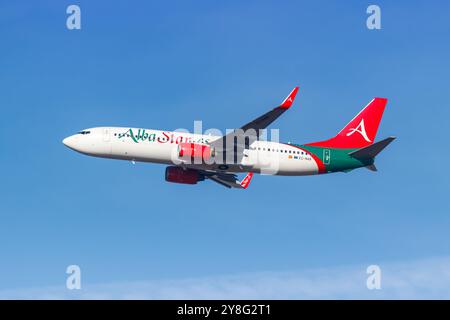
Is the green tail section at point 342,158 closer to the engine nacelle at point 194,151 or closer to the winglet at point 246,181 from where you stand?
the winglet at point 246,181

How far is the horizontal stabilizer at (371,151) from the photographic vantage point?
88.7 metres

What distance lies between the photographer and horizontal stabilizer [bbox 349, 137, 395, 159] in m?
88.7

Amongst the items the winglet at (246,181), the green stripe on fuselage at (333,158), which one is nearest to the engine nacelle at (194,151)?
the winglet at (246,181)

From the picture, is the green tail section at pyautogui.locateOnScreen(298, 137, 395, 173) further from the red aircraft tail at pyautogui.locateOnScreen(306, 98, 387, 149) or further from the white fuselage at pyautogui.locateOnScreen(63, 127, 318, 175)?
the white fuselage at pyautogui.locateOnScreen(63, 127, 318, 175)

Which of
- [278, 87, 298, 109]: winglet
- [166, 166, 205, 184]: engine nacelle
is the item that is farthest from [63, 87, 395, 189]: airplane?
[278, 87, 298, 109]: winglet

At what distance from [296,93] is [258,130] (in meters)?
7.08

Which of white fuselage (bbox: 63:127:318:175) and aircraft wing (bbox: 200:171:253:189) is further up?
white fuselage (bbox: 63:127:318:175)

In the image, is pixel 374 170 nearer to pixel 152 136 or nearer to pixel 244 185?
pixel 244 185

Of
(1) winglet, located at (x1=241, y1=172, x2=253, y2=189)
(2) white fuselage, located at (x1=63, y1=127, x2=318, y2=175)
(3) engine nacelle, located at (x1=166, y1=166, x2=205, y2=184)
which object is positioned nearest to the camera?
(2) white fuselage, located at (x1=63, y1=127, x2=318, y2=175)

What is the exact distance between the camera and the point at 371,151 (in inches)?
3585

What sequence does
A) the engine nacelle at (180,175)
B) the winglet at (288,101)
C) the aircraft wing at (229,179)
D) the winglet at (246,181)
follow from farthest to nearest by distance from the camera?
the winglet at (246,181) → the aircraft wing at (229,179) → the engine nacelle at (180,175) → the winglet at (288,101)

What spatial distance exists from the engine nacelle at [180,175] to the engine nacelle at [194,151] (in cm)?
476
